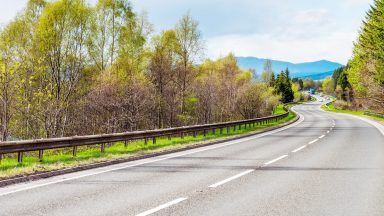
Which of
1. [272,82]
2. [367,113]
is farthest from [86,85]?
[272,82]

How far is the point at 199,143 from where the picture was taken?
59.3ft

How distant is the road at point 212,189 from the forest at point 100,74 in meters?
12.7

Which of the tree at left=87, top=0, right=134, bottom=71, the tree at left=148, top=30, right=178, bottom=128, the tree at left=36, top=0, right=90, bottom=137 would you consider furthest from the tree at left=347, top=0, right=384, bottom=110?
the tree at left=36, top=0, right=90, bottom=137

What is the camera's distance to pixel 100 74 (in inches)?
1256

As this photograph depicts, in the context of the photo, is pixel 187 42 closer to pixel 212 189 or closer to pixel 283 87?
pixel 212 189

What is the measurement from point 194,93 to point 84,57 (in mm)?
17298

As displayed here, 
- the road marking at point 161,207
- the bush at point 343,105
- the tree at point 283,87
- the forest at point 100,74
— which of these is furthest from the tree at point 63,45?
the tree at point 283,87

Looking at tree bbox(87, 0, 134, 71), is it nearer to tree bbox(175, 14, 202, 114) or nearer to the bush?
tree bbox(175, 14, 202, 114)

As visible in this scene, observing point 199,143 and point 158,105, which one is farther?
point 158,105

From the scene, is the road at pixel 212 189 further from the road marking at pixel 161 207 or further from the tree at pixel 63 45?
the tree at pixel 63 45

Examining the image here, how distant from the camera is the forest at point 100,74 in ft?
87.3

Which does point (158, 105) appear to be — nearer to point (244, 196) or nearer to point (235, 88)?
point (235, 88)

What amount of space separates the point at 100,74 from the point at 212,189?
84.5ft

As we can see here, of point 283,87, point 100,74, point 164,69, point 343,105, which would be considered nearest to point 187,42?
point 164,69
